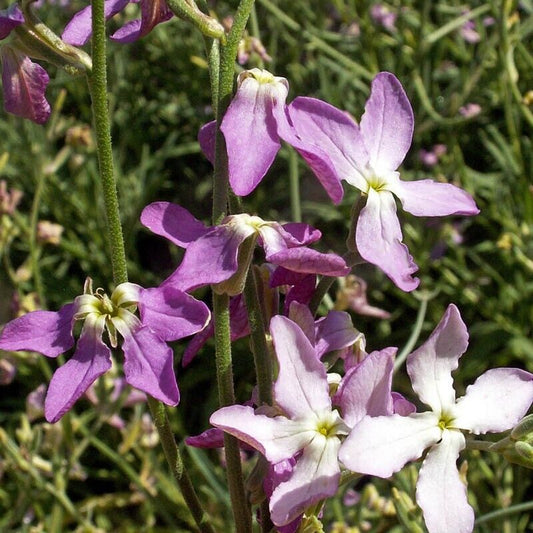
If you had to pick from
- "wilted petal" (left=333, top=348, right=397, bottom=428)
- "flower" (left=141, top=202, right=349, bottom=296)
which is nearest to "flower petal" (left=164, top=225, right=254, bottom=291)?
A: "flower" (left=141, top=202, right=349, bottom=296)

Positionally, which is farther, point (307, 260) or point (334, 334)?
point (334, 334)

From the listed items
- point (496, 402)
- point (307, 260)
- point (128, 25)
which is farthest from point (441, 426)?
point (128, 25)

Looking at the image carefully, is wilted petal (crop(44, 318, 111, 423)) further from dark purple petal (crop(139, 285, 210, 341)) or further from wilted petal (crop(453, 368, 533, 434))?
wilted petal (crop(453, 368, 533, 434))

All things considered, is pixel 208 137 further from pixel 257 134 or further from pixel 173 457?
pixel 173 457

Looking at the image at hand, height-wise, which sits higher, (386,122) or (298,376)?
(386,122)

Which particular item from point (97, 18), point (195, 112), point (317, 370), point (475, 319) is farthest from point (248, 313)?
point (195, 112)

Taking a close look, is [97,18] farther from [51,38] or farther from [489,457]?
[489,457]
